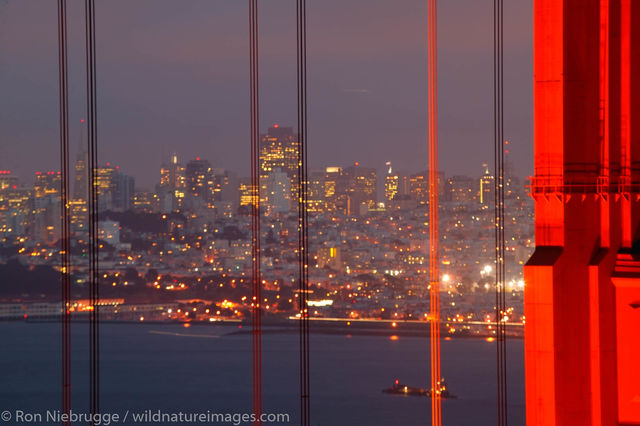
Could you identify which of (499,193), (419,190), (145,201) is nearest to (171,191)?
(145,201)

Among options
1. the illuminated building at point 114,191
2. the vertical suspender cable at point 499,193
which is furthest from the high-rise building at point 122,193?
the vertical suspender cable at point 499,193

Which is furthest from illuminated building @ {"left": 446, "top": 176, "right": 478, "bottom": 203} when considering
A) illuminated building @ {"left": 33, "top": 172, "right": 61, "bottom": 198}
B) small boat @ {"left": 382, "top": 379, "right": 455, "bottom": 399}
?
illuminated building @ {"left": 33, "top": 172, "right": 61, "bottom": 198}

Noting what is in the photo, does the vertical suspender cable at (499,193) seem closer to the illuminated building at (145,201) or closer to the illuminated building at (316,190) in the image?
the illuminated building at (316,190)

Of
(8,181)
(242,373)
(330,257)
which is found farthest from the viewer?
(8,181)

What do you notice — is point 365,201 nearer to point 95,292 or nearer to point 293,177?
point 293,177

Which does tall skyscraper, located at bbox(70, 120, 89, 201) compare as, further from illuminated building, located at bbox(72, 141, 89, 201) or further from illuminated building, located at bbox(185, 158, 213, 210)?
illuminated building, located at bbox(185, 158, 213, 210)

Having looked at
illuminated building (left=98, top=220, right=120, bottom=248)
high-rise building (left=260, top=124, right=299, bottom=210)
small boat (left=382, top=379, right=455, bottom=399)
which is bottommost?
small boat (left=382, top=379, right=455, bottom=399)

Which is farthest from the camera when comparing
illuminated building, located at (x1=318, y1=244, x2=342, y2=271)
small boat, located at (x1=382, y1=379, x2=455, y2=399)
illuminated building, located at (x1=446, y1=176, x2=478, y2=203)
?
illuminated building, located at (x1=318, y1=244, x2=342, y2=271)

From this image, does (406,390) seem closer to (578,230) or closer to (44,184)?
(44,184)
